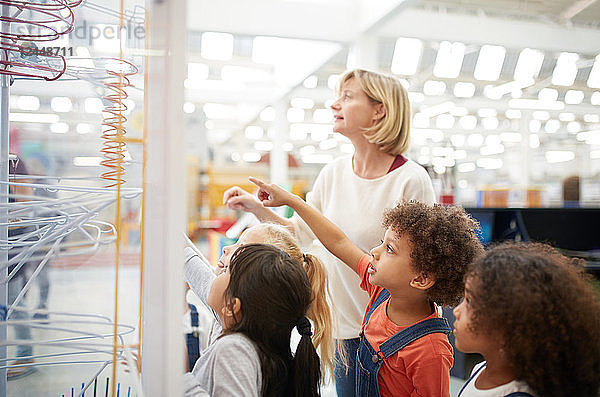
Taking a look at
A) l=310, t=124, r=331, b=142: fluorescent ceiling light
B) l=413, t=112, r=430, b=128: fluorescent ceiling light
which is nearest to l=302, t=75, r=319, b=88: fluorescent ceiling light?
l=413, t=112, r=430, b=128: fluorescent ceiling light

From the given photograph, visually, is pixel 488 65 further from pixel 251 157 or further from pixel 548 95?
pixel 251 157

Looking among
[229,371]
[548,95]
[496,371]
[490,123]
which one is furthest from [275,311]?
[490,123]

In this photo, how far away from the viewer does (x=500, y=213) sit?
11.6 feet

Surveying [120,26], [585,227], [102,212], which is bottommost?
[585,227]

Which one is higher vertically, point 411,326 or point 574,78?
point 574,78

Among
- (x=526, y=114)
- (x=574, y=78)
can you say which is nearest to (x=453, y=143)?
(x=526, y=114)

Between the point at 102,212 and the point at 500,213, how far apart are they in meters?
2.96

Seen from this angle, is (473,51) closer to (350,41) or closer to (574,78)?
(574,78)

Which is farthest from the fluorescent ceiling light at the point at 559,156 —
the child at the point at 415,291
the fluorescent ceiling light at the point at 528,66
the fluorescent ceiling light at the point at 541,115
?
the child at the point at 415,291

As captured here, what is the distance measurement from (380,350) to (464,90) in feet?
25.8

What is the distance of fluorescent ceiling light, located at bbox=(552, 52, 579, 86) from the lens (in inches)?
190

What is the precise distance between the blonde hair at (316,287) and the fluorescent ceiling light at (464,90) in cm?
702

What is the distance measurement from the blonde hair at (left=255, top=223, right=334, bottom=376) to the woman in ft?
0.42

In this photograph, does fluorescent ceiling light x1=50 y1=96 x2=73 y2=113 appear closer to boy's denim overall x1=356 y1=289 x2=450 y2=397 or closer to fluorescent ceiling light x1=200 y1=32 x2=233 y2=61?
boy's denim overall x1=356 y1=289 x2=450 y2=397
